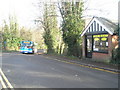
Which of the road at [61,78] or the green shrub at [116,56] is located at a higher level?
the green shrub at [116,56]

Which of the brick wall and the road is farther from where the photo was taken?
the brick wall

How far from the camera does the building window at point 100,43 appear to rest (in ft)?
54.7

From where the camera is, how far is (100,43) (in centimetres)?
1747

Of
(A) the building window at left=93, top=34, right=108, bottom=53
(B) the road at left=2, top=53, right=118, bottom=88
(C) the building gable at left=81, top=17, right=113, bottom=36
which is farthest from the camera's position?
(A) the building window at left=93, top=34, right=108, bottom=53

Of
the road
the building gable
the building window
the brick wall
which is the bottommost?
the road

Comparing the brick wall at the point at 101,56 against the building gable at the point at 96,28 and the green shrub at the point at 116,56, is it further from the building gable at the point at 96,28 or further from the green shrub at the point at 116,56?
the building gable at the point at 96,28

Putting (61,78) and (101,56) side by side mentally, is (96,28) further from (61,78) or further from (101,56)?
(61,78)

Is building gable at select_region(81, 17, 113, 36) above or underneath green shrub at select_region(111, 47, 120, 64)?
above

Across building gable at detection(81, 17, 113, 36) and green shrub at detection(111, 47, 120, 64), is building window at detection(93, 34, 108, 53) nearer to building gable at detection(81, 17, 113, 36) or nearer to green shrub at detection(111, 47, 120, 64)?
building gable at detection(81, 17, 113, 36)

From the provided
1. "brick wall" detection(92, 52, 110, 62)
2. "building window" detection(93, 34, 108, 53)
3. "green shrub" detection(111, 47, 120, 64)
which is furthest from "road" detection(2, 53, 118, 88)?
"building window" detection(93, 34, 108, 53)

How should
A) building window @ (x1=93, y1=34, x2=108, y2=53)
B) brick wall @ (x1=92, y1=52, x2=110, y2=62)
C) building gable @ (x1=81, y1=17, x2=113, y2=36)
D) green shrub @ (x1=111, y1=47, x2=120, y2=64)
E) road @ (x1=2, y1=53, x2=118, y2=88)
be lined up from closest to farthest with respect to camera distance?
road @ (x1=2, y1=53, x2=118, y2=88) < green shrub @ (x1=111, y1=47, x2=120, y2=64) < brick wall @ (x1=92, y1=52, x2=110, y2=62) < building gable @ (x1=81, y1=17, x2=113, y2=36) < building window @ (x1=93, y1=34, x2=108, y2=53)

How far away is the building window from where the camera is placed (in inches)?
657

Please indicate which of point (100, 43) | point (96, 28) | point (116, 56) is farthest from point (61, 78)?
point (96, 28)

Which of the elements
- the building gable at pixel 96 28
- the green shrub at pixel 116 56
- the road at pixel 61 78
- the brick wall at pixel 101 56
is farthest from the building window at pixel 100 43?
the road at pixel 61 78
